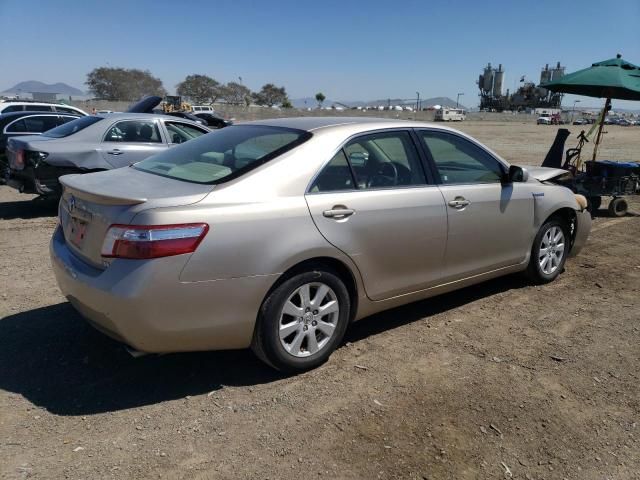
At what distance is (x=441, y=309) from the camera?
15.3 ft

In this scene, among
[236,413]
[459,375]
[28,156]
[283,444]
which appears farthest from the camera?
[28,156]

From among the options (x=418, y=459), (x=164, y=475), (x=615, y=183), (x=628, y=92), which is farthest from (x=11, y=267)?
(x=628, y=92)

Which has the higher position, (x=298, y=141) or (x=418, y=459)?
(x=298, y=141)

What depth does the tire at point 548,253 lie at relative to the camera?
5008 millimetres

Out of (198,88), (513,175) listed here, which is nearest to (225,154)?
(513,175)

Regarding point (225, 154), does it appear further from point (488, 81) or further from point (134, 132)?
point (488, 81)

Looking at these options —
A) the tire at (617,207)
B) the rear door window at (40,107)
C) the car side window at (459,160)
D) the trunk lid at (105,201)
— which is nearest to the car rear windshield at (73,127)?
the trunk lid at (105,201)

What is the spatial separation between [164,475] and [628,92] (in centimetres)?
1048

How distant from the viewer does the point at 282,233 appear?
10.3 ft

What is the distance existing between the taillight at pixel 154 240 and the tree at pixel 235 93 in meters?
125

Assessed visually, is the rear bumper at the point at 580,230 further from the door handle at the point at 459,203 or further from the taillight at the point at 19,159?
the taillight at the point at 19,159

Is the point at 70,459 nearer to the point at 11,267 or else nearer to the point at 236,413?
the point at 236,413

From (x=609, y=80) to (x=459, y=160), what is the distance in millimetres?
6483

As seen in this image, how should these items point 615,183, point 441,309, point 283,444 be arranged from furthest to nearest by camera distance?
point 615,183 → point 441,309 → point 283,444
